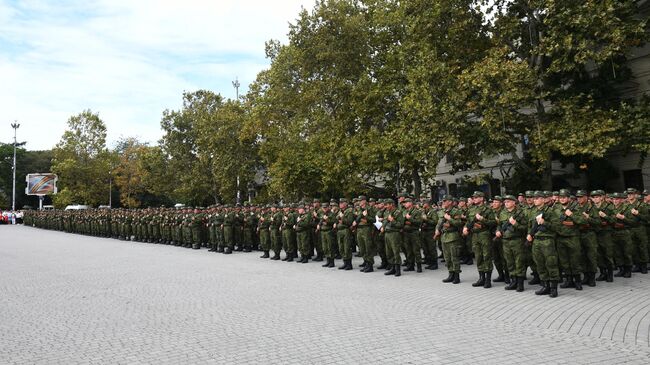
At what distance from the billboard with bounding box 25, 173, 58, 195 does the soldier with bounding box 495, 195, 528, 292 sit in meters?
62.9

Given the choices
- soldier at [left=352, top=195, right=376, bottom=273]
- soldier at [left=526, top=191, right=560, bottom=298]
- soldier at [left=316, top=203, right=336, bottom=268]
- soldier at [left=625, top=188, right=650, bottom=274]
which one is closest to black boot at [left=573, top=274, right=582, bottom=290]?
soldier at [left=526, top=191, right=560, bottom=298]

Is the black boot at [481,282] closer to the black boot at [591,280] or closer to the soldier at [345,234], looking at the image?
the black boot at [591,280]

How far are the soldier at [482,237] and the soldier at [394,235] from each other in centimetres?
213

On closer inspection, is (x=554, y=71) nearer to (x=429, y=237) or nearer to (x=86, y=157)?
(x=429, y=237)

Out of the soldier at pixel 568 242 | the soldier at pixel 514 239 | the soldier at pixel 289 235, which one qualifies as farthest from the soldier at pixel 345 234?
the soldier at pixel 568 242

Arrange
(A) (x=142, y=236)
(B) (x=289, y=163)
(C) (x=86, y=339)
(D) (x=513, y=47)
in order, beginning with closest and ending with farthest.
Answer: (C) (x=86, y=339) → (D) (x=513, y=47) → (B) (x=289, y=163) → (A) (x=142, y=236)

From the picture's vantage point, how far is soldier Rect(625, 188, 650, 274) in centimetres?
1194

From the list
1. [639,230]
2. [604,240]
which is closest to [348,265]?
[604,240]

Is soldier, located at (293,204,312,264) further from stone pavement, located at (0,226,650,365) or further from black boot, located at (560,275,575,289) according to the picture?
black boot, located at (560,275,575,289)

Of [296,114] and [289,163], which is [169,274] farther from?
[296,114]

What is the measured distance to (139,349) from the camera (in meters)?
6.33

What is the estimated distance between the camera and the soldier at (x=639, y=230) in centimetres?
1194

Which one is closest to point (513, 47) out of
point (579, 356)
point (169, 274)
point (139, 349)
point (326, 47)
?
point (326, 47)

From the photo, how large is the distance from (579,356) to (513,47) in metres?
17.9
